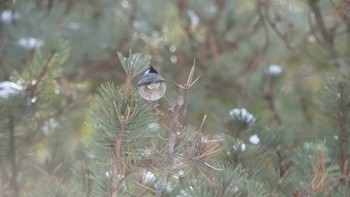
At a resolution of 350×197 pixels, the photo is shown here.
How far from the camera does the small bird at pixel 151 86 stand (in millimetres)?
803

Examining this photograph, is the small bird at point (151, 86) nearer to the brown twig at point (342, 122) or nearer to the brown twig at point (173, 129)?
the brown twig at point (173, 129)

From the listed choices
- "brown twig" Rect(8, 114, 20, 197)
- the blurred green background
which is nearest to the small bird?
"brown twig" Rect(8, 114, 20, 197)

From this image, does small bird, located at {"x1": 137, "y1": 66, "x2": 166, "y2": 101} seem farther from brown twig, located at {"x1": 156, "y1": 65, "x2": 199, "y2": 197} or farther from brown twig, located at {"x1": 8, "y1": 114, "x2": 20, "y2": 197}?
brown twig, located at {"x1": 8, "y1": 114, "x2": 20, "y2": 197}

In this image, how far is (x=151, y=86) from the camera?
2.64ft

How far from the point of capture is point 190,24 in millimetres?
1826

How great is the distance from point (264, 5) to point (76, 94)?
544mm

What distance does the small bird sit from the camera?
80cm

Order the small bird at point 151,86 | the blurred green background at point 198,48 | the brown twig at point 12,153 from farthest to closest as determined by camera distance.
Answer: the blurred green background at point 198,48 → the brown twig at point 12,153 → the small bird at point 151,86

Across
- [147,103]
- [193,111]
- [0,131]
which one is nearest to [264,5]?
[193,111]

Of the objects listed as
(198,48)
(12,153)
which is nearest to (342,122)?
(12,153)

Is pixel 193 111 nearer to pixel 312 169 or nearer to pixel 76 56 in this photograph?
pixel 76 56

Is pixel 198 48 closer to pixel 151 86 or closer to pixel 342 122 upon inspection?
pixel 342 122

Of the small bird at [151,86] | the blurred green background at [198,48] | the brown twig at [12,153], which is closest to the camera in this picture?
the small bird at [151,86]

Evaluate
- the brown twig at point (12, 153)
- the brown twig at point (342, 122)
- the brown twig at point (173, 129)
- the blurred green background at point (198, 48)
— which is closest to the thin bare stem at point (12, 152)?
the brown twig at point (12, 153)
